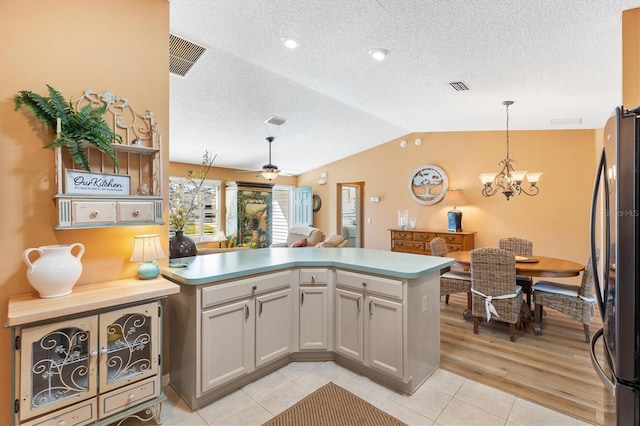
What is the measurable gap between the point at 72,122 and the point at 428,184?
5.69 meters

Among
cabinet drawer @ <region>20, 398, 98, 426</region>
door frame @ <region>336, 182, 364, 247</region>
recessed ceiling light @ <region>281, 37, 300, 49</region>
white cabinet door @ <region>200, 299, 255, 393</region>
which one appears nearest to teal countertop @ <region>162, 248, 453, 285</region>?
white cabinet door @ <region>200, 299, 255, 393</region>

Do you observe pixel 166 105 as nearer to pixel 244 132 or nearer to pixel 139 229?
pixel 139 229

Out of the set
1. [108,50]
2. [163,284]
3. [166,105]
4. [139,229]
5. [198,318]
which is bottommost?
[198,318]

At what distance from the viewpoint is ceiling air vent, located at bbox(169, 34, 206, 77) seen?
2.84m

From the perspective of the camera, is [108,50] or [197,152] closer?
[108,50]

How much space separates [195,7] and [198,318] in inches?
90.5

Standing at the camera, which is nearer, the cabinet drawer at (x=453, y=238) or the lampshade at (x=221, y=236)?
the cabinet drawer at (x=453, y=238)

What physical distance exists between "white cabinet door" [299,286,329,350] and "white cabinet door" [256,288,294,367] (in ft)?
0.35

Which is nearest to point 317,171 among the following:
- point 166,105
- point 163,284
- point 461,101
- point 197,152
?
point 197,152

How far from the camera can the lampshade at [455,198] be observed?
5.54 metres

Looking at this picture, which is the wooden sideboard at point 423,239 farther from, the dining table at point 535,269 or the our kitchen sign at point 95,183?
the our kitchen sign at point 95,183

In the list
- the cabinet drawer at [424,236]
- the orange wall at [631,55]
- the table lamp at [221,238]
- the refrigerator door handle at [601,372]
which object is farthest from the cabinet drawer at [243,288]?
the table lamp at [221,238]

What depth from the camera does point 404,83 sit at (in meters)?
3.30

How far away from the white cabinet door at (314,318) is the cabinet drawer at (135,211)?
53.3 inches
